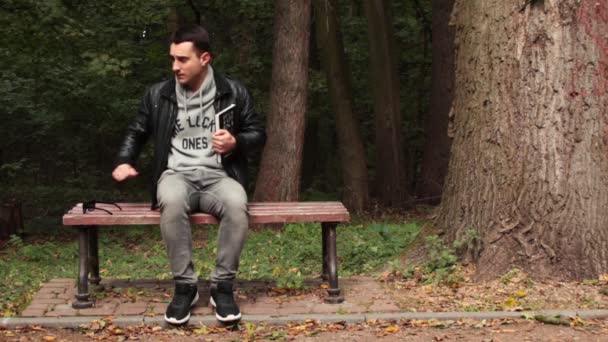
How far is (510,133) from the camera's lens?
5902mm

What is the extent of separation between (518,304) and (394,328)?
3.03 feet

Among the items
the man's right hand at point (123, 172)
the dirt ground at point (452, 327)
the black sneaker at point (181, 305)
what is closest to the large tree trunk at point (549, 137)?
the dirt ground at point (452, 327)

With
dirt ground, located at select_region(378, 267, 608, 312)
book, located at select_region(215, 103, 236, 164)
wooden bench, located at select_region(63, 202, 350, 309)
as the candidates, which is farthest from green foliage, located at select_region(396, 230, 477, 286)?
book, located at select_region(215, 103, 236, 164)

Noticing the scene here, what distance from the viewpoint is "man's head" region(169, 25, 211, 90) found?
5566 mm

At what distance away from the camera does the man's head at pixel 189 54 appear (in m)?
5.57

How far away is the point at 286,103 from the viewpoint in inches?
462

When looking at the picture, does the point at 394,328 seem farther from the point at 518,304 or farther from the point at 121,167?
the point at 121,167

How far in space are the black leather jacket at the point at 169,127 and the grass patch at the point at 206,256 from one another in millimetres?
1085

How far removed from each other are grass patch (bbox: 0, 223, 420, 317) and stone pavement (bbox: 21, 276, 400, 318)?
0.52 feet

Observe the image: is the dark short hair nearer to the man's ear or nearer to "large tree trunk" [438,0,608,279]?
the man's ear

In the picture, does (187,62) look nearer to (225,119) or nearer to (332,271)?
(225,119)

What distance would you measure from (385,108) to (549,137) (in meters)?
9.35

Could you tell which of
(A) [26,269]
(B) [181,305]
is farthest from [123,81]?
(B) [181,305]

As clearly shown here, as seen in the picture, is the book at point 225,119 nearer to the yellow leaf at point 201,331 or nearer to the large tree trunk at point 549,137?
the yellow leaf at point 201,331
